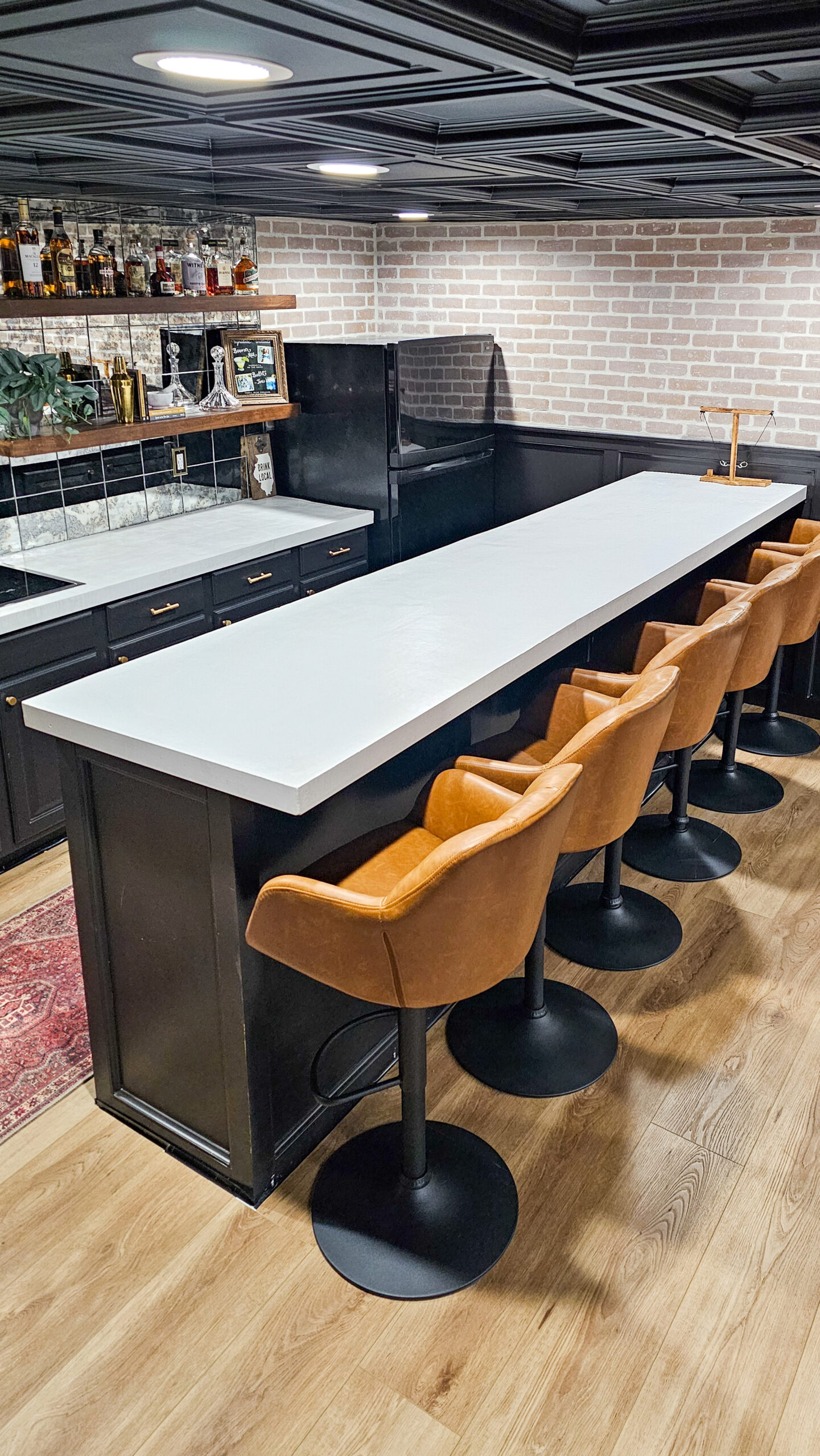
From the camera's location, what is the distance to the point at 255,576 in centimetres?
430

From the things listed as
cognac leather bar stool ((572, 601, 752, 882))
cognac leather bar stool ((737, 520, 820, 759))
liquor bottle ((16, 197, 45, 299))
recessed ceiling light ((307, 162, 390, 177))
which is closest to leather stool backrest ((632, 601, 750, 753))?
cognac leather bar stool ((572, 601, 752, 882))

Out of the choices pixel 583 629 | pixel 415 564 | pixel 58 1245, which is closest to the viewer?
pixel 58 1245

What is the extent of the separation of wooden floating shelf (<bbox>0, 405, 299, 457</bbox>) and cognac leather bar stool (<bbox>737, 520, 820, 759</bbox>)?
86.2 inches

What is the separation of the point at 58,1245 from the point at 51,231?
133 inches

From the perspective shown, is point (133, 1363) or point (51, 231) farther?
point (51, 231)

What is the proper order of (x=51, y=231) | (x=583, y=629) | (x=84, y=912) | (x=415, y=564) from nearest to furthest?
(x=84, y=912), (x=583, y=629), (x=415, y=564), (x=51, y=231)

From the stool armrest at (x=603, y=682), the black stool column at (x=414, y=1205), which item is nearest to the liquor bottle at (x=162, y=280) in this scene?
the stool armrest at (x=603, y=682)

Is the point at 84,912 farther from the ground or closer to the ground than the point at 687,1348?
farther from the ground

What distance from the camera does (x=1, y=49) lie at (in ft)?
4.06

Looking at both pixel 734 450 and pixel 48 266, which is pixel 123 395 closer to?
pixel 48 266

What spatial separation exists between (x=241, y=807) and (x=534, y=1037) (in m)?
1.19

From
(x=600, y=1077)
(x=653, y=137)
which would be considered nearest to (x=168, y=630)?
(x=600, y=1077)

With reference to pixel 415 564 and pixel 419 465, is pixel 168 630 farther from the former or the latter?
pixel 419 465

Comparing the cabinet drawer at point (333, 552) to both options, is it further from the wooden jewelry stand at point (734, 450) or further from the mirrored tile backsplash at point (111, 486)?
the wooden jewelry stand at point (734, 450)
